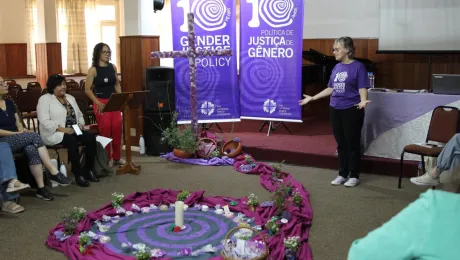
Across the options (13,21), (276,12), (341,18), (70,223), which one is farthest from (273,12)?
(13,21)

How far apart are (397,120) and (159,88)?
9.97 ft

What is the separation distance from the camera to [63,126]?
19.1 feet

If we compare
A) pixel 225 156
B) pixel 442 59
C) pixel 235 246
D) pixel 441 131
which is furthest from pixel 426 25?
pixel 235 246

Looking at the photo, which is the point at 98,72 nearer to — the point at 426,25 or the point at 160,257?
the point at 160,257

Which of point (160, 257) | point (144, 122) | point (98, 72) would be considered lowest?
point (160, 257)

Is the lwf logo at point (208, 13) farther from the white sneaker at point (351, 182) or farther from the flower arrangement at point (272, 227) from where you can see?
the flower arrangement at point (272, 227)

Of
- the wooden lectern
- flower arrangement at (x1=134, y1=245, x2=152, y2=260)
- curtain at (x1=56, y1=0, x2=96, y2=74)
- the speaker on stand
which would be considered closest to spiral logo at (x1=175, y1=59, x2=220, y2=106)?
the speaker on stand

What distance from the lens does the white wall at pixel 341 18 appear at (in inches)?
355

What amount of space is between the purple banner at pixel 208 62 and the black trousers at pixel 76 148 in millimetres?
1678

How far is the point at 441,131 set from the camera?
5.50 m

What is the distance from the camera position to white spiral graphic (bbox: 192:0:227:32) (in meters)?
7.28

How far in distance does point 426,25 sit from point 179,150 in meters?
4.52

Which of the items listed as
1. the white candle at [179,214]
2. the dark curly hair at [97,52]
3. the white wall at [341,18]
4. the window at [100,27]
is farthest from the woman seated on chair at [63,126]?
the window at [100,27]

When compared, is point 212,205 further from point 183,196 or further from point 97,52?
point 97,52
